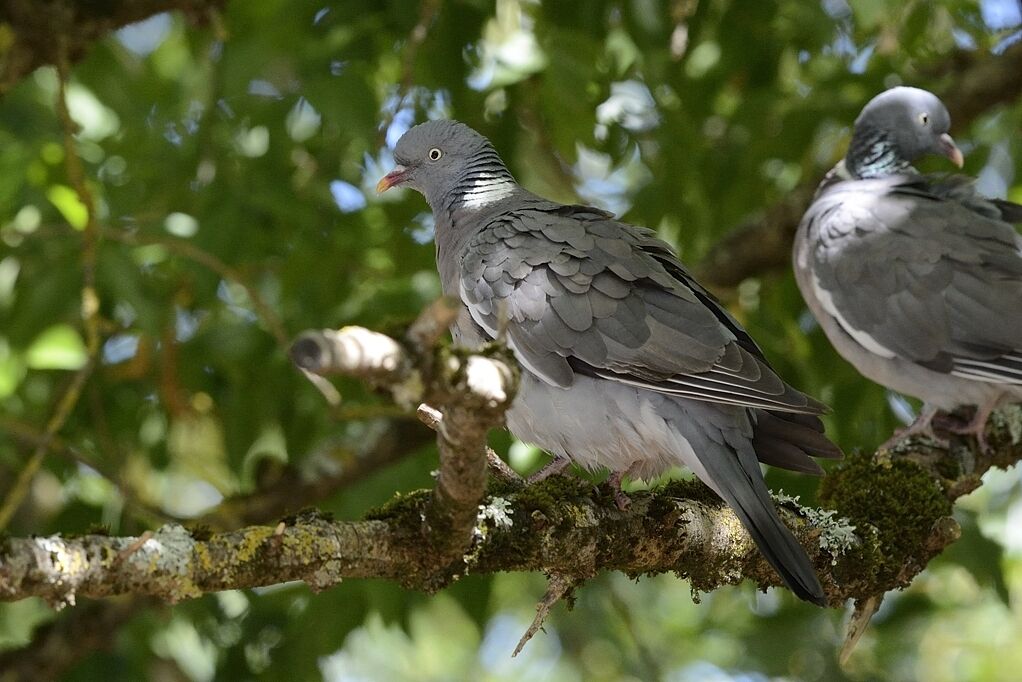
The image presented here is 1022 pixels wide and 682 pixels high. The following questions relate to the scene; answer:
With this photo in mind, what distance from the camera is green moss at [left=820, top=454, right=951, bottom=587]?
3227 mm

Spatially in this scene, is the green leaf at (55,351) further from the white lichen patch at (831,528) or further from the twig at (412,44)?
the white lichen patch at (831,528)

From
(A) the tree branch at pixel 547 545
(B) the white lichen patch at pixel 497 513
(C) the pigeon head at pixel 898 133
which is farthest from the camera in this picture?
(C) the pigeon head at pixel 898 133

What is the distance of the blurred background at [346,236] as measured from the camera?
4.30 metres

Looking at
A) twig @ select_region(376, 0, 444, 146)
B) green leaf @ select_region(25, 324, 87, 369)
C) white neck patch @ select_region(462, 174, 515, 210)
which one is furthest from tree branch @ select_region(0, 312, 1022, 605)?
green leaf @ select_region(25, 324, 87, 369)

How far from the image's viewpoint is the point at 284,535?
2.29 meters

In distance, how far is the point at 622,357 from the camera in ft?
10.5

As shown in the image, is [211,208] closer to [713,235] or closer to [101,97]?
[101,97]

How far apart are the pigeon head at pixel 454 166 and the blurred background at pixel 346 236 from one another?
22 centimetres

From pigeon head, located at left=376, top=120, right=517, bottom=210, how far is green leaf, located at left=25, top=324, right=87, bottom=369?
1.44m

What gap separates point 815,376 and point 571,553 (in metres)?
2.56

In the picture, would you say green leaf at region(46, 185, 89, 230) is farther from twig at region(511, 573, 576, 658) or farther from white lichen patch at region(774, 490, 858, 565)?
white lichen patch at region(774, 490, 858, 565)

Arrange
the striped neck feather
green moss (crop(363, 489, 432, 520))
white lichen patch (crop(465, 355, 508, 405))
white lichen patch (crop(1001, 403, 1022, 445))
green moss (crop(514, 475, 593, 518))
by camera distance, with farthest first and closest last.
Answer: the striped neck feather
white lichen patch (crop(1001, 403, 1022, 445))
green moss (crop(514, 475, 593, 518))
green moss (crop(363, 489, 432, 520))
white lichen patch (crop(465, 355, 508, 405))

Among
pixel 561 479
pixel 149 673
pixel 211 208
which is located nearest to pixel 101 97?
pixel 211 208

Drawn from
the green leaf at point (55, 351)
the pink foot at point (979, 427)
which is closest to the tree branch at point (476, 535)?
the pink foot at point (979, 427)
